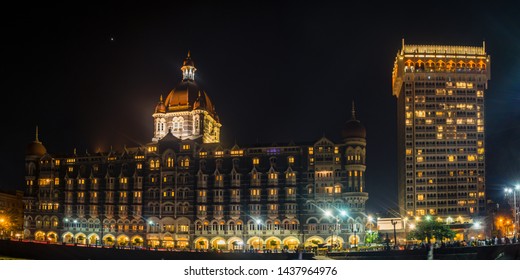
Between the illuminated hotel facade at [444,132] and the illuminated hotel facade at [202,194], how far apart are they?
27527 mm

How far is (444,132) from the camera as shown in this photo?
407 feet

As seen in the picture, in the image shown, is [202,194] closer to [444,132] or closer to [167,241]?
[167,241]

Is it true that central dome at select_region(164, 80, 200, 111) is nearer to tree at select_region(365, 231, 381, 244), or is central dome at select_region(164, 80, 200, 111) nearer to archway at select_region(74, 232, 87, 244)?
archway at select_region(74, 232, 87, 244)

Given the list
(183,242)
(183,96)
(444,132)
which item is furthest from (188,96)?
(444,132)

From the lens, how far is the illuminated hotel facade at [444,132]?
401ft

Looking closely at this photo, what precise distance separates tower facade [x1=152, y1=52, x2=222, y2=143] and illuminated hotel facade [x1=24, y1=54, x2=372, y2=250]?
0.59 meters

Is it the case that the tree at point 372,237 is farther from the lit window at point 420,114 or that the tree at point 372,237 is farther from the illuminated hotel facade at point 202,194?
the lit window at point 420,114

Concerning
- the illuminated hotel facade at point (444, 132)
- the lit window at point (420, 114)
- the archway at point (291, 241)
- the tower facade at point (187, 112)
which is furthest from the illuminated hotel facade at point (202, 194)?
the lit window at point (420, 114)

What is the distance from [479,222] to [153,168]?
201ft

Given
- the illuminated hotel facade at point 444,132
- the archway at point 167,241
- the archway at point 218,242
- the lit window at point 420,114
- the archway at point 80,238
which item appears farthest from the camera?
the lit window at point 420,114

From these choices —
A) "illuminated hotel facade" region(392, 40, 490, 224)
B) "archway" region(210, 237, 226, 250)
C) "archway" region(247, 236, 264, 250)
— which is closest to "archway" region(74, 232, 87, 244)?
"archway" region(210, 237, 226, 250)

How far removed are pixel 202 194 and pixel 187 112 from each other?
851 inches

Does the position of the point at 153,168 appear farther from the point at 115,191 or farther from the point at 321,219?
the point at 321,219

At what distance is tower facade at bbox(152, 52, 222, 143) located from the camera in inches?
4646
